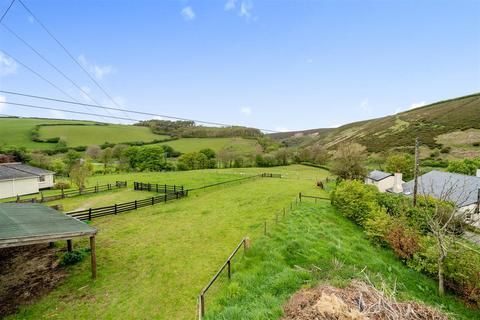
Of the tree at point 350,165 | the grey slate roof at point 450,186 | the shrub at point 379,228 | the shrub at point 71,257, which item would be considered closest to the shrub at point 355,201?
the shrub at point 379,228

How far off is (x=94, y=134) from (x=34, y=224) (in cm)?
8275

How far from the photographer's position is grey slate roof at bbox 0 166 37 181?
28.1 m

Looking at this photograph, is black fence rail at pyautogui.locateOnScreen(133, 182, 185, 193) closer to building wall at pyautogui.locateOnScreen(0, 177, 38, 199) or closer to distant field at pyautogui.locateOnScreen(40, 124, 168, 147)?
building wall at pyautogui.locateOnScreen(0, 177, 38, 199)

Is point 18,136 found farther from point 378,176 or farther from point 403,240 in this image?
point 403,240

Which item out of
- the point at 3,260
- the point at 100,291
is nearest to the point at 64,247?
the point at 3,260

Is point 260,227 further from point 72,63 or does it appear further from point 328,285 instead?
point 72,63

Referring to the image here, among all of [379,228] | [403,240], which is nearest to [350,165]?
[379,228]

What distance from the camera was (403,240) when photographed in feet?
44.2

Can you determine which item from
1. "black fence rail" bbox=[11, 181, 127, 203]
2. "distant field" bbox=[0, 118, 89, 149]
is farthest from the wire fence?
"distant field" bbox=[0, 118, 89, 149]

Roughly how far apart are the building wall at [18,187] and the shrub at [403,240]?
39138 millimetres

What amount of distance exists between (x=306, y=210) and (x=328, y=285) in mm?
12649

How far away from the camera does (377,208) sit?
17766 mm

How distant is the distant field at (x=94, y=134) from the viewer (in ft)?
243

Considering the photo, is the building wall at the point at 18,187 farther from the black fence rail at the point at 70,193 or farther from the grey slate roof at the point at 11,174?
the black fence rail at the point at 70,193
